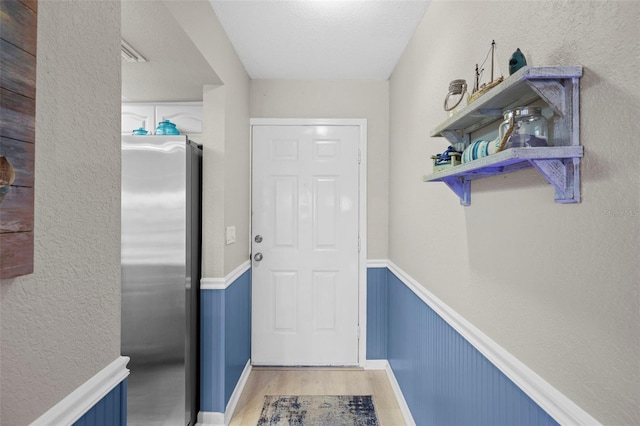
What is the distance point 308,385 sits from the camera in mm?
2730

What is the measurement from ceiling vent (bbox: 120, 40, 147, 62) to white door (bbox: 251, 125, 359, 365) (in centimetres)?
112

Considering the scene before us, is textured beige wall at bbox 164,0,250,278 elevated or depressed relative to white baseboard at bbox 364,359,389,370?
elevated

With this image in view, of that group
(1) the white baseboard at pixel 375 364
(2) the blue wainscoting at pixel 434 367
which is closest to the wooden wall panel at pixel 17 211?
(2) the blue wainscoting at pixel 434 367

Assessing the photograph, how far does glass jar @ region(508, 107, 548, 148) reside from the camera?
0.84 metres

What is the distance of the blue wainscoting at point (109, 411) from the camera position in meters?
0.89

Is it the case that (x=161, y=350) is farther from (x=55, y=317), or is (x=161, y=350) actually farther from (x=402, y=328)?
(x=402, y=328)

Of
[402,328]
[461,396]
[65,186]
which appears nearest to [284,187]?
[402,328]

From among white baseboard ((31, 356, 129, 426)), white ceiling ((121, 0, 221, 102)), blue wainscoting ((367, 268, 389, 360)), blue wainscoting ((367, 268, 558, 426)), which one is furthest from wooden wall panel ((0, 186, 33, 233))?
blue wainscoting ((367, 268, 389, 360))

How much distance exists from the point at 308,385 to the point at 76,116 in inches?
96.5

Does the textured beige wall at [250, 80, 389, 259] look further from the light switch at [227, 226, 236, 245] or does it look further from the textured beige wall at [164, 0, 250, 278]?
the light switch at [227, 226, 236, 245]

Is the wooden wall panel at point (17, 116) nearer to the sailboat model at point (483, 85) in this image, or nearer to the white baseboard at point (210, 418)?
the sailboat model at point (483, 85)

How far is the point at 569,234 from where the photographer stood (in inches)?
33.4

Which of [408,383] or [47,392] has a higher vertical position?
[47,392]

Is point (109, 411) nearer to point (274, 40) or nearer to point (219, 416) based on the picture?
point (219, 416)
